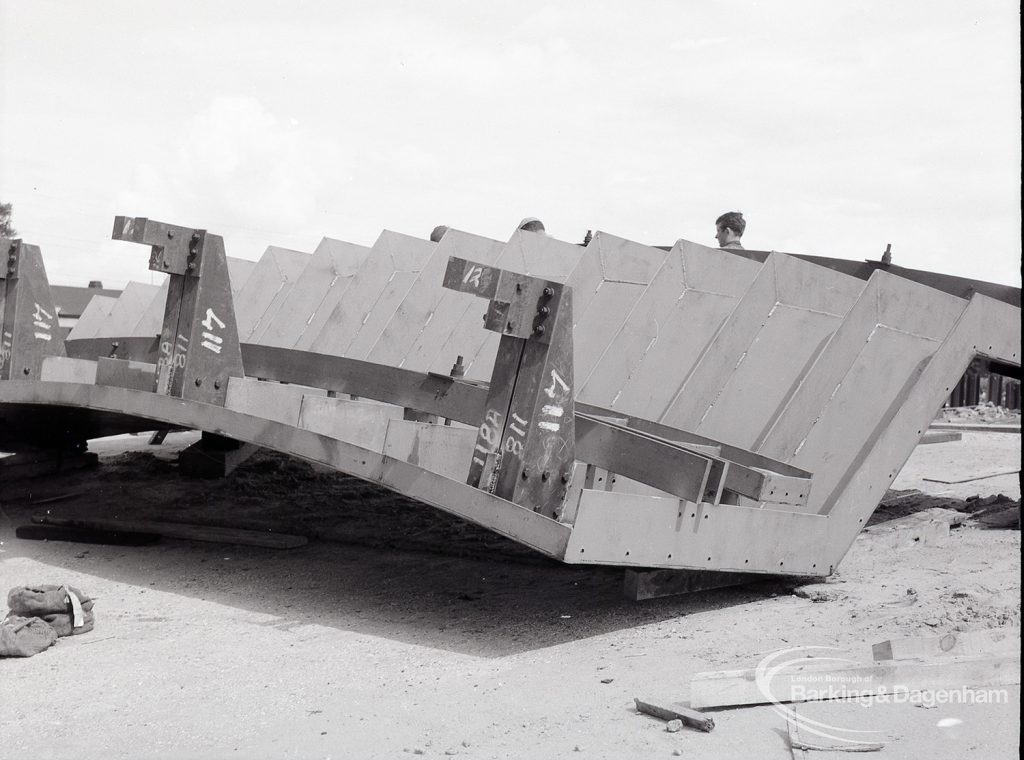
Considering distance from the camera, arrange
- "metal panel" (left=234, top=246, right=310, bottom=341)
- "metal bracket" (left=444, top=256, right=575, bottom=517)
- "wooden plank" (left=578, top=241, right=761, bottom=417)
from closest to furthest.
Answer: "metal bracket" (left=444, top=256, right=575, bottom=517)
"wooden plank" (left=578, top=241, right=761, bottom=417)
"metal panel" (left=234, top=246, right=310, bottom=341)

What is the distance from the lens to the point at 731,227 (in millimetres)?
10430

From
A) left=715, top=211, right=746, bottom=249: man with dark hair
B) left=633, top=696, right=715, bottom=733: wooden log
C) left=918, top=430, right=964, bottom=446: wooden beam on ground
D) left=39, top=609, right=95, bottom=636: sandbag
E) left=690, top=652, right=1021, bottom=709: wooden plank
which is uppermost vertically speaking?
left=715, top=211, right=746, bottom=249: man with dark hair

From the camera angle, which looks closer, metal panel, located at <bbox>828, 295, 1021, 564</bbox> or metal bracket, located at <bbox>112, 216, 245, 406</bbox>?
metal panel, located at <bbox>828, 295, 1021, 564</bbox>

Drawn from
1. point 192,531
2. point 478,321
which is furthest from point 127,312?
point 478,321

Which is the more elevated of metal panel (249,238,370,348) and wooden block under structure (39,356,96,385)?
metal panel (249,238,370,348)

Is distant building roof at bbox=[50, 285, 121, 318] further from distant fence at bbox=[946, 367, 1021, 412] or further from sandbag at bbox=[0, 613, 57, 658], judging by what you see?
sandbag at bbox=[0, 613, 57, 658]

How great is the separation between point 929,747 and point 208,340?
5386 mm

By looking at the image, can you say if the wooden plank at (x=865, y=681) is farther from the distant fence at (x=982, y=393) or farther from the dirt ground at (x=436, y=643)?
the distant fence at (x=982, y=393)

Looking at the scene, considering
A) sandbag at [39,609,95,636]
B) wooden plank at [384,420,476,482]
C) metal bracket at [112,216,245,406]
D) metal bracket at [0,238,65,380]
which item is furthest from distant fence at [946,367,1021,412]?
Result: sandbag at [39,609,95,636]

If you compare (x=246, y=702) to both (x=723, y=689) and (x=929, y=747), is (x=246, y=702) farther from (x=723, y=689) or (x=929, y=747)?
(x=929, y=747)

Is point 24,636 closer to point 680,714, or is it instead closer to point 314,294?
point 680,714

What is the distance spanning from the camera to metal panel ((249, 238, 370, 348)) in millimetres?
12125

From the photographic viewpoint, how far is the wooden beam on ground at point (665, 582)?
6.47 metres

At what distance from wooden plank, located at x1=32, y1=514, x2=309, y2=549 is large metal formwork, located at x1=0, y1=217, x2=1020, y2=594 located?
4.50 ft
